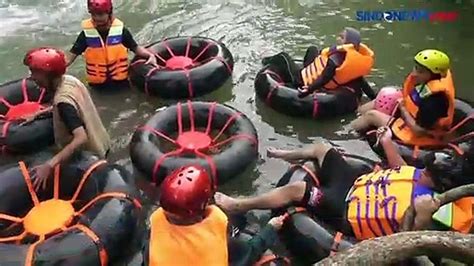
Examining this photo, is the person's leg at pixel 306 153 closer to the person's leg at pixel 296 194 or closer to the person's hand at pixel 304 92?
the person's leg at pixel 296 194

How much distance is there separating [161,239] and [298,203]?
1358 mm

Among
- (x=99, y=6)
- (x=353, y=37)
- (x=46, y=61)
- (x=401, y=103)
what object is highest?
(x=46, y=61)

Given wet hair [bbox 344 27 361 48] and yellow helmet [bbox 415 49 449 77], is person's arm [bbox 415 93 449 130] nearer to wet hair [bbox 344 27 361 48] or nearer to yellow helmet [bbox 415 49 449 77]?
yellow helmet [bbox 415 49 449 77]

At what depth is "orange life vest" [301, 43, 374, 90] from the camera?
20.1 ft

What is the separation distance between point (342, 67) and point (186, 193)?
317cm

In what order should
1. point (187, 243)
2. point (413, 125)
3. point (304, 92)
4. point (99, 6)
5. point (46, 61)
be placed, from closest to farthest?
point (187, 243)
point (46, 61)
point (413, 125)
point (99, 6)
point (304, 92)

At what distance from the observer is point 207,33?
8.20 metres

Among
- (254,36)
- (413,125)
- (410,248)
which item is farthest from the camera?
(254,36)

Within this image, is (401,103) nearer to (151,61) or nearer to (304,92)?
(304,92)

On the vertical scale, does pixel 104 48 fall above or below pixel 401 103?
above

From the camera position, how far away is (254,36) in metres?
8.05

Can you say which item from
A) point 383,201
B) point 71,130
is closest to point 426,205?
point 383,201

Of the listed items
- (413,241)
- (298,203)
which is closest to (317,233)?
(298,203)

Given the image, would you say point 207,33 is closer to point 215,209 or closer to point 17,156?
point 17,156
